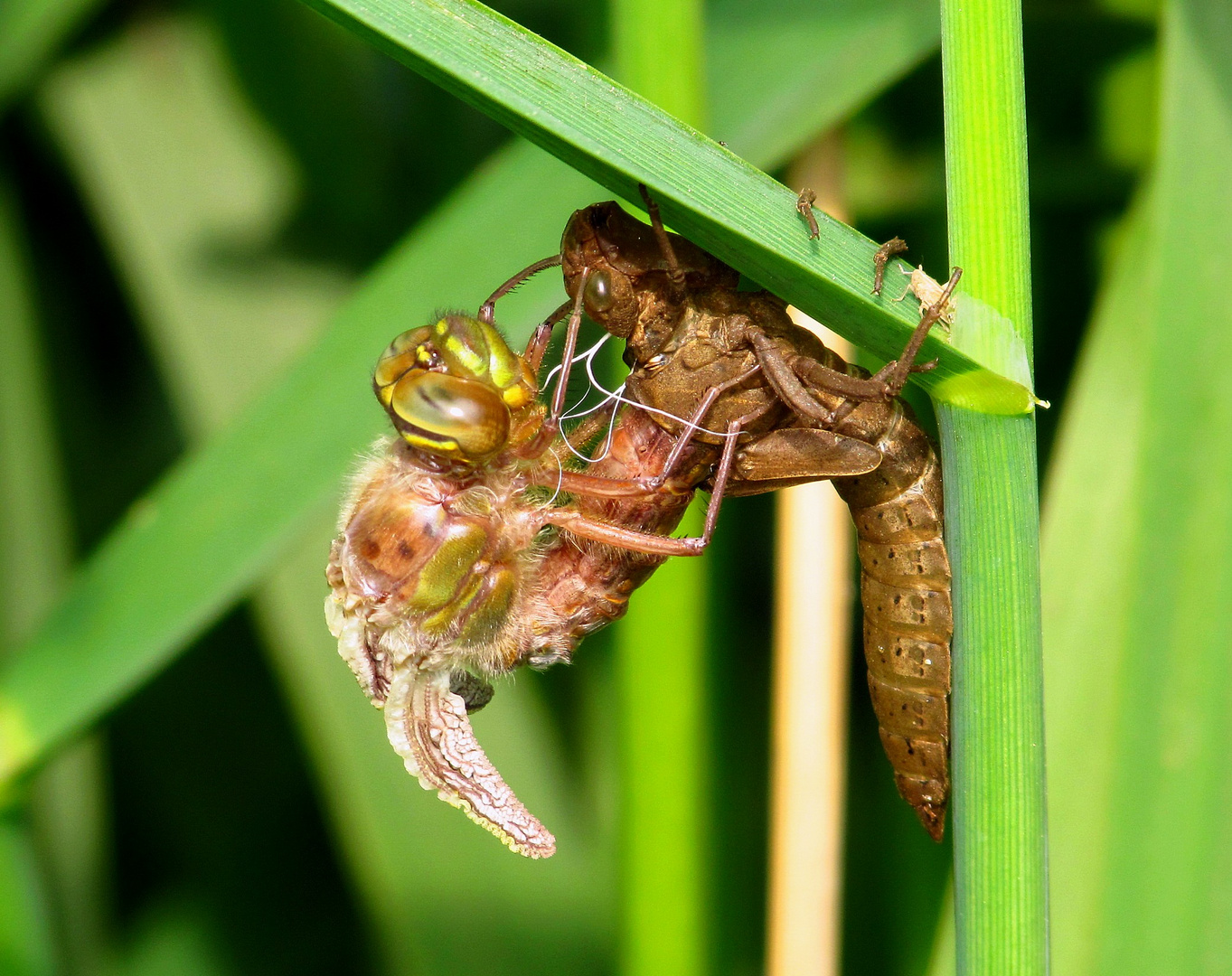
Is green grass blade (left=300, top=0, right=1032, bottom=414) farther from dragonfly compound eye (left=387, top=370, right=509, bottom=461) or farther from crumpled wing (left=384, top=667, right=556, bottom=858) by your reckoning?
crumpled wing (left=384, top=667, right=556, bottom=858)

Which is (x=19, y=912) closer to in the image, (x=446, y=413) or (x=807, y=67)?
(x=446, y=413)

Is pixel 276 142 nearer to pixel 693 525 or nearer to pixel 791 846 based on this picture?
pixel 693 525

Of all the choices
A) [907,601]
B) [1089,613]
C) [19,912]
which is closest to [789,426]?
[907,601]

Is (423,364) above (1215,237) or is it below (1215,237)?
below

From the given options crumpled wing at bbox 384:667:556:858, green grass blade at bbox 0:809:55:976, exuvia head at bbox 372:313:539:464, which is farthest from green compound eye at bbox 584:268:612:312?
green grass blade at bbox 0:809:55:976

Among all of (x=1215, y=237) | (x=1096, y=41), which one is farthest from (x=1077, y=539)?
(x=1096, y=41)
